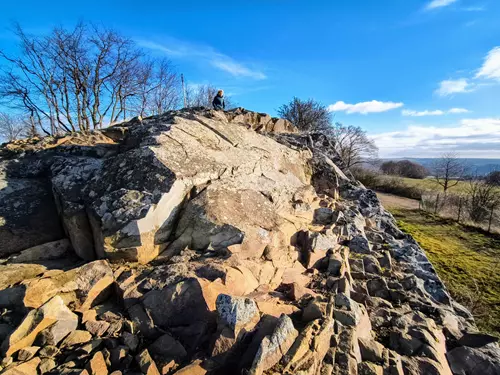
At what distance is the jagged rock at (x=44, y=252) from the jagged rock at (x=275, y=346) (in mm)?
2877

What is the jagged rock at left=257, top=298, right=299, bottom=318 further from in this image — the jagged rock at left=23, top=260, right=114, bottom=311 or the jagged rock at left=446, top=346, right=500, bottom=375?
the jagged rock at left=446, top=346, right=500, bottom=375

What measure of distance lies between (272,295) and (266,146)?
12.5 feet

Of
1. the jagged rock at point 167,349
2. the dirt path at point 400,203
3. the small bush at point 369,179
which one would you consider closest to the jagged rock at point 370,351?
the jagged rock at point 167,349

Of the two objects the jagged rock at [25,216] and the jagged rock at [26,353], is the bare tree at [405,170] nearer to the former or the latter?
the jagged rock at [25,216]

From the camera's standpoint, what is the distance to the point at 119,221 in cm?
305

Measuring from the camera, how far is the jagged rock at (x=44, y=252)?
300 cm

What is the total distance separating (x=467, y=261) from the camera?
10250 mm

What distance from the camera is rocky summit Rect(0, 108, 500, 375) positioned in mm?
1893

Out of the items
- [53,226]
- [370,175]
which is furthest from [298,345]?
[370,175]

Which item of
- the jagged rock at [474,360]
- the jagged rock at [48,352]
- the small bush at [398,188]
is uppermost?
the jagged rock at [48,352]

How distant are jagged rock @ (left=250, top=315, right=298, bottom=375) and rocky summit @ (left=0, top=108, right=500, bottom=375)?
1 cm

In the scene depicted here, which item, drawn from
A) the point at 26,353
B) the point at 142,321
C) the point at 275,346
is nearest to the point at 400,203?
the point at 275,346

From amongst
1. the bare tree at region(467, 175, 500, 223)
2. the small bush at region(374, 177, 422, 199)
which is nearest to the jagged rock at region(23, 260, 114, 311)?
A: the bare tree at region(467, 175, 500, 223)

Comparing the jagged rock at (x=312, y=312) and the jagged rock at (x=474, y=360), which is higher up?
the jagged rock at (x=312, y=312)
